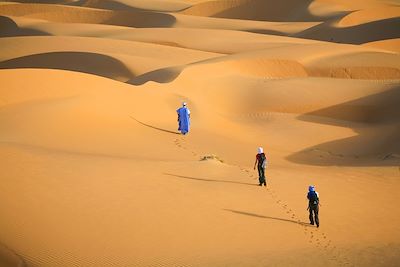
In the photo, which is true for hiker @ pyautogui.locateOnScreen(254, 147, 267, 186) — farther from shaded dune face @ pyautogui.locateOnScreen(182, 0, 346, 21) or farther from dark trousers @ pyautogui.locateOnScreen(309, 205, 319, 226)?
shaded dune face @ pyautogui.locateOnScreen(182, 0, 346, 21)

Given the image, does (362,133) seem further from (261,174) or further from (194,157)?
(261,174)

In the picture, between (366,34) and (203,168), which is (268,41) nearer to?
(366,34)

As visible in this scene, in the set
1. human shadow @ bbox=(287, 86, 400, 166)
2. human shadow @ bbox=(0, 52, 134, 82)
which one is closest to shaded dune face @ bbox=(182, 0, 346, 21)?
human shadow @ bbox=(0, 52, 134, 82)

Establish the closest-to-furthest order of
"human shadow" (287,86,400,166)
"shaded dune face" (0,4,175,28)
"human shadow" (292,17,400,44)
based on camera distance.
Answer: "human shadow" (287,86,400,166)
"human shadow" (292,17,400,44)
"shaded dune face" (0,4,175,28)

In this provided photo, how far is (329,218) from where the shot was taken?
10969mm

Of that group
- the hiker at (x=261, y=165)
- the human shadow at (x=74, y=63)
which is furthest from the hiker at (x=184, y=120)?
the human shadow at (x=74, y=63)

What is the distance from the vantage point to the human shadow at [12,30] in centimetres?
4438

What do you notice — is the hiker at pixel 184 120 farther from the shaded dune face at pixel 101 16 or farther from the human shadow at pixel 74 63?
the shaded dune face at pixel 101 16

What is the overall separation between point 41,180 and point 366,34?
36.9 metres

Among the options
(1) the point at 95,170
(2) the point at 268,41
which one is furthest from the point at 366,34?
(1) the point at 95,170

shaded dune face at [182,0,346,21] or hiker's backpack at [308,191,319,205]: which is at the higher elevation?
shaded dune face at [182,0,346,21]

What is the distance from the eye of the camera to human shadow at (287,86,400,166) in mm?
16934

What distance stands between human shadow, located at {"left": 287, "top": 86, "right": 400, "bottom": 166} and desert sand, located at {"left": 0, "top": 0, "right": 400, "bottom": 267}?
61mm

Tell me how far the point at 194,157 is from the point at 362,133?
7.66 m
